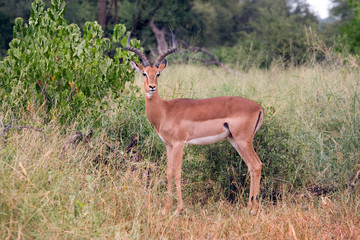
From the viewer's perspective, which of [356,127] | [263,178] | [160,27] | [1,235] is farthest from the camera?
[160,27]

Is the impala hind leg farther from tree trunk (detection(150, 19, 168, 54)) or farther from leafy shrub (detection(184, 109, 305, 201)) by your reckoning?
tree trunk (detection(150, 19, 168, 54))

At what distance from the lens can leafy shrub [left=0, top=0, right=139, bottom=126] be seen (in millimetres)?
5266

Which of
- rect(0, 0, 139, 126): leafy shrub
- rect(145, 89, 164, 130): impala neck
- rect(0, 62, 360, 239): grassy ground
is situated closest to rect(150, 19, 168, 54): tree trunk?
rect(0, 62, 360, 239): grassy ground

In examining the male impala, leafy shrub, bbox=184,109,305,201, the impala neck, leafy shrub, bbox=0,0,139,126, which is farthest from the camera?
leafy shrub, bbox=0,0,139,126

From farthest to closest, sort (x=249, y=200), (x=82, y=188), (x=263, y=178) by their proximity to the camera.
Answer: (x=263, y=178), (x=249, y=200), (x=82, y=188)

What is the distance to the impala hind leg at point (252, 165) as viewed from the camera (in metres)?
4.41

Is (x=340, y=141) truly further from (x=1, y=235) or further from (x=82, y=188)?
(x=1, y=235)

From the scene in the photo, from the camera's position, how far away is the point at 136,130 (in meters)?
5.48

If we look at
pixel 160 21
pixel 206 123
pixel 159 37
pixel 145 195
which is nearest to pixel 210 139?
pixel 206 123

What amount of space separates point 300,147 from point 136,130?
1843 mm

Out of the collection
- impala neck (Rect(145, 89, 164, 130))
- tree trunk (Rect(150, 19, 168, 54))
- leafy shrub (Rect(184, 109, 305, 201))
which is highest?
tree trunk (Rect(150, 19, 168, 54))

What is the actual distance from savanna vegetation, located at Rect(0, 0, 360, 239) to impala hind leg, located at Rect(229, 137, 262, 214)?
14 cm

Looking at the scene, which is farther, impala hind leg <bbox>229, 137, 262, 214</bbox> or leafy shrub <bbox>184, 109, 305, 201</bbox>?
leafy shrub <bbox>184, 109, 305, 201</bbox>

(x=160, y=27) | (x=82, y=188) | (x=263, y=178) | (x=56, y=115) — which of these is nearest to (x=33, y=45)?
(x=56, y=115)
